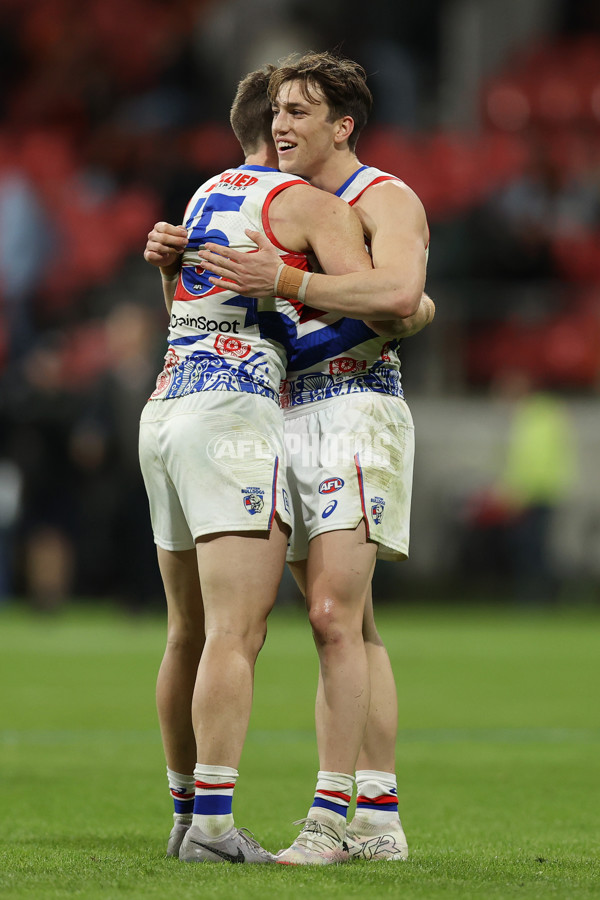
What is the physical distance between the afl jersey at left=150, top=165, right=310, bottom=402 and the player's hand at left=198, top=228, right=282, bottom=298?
0.04 metres

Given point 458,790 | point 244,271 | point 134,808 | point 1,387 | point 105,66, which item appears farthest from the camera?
point 105,66

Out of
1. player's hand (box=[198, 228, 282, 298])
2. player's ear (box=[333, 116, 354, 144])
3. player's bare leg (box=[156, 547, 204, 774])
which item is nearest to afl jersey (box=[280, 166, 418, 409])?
player's ear (box=[333, 116, 354, 144])

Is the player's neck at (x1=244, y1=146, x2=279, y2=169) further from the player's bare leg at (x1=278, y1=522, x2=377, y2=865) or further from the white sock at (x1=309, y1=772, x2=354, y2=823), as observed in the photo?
the white sock at (x1=309, y1=772, x2=354, y2=823)

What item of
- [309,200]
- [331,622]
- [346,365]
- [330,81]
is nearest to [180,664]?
[331,622]

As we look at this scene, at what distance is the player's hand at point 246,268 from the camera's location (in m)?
4.05

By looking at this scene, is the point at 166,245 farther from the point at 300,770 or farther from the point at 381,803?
the point at 300,770

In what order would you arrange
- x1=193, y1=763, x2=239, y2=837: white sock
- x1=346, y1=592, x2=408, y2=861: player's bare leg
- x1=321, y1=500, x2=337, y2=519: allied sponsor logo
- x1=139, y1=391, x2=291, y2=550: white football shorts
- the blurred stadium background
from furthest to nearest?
1. the blurred stadium background
2. x1=346, y1=592, x2=408, y2=861: player's bare leg
3. x1=321, y1=500, x2=337, y2=519: allied sponsor logo
4. x1=139, y1=391, x2=291, y2=550: white football shorts
5. x1=193, y1=763, x2=239, y2=837: white sock

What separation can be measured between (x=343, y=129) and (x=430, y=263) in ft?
40.1

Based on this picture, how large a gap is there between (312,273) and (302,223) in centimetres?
15

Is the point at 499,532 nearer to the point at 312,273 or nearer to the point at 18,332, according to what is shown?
the point at 18,332

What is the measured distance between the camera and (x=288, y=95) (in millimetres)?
4234

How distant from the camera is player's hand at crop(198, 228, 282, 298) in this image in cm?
405

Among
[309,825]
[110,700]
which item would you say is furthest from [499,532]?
[309,825]

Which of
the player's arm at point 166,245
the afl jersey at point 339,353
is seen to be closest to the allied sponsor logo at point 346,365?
the afl jersey at point 339,353
